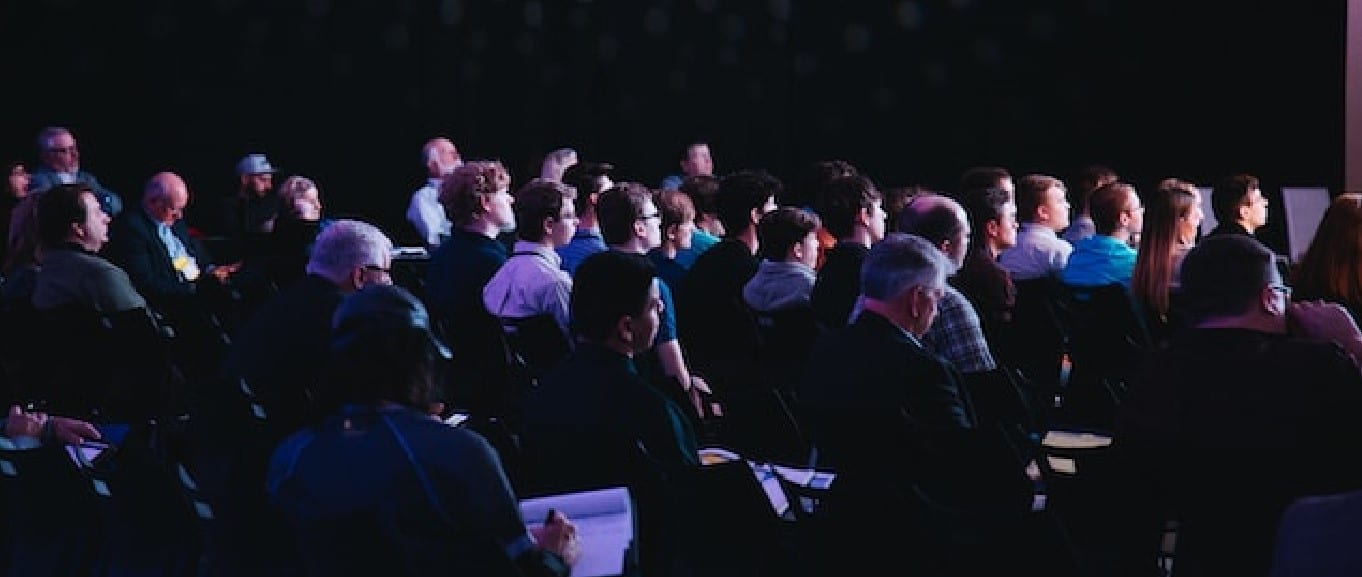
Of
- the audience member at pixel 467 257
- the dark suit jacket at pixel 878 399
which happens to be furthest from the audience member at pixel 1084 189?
the dark suit jacket at pixel 878 399

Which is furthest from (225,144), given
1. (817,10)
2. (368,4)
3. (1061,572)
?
(1061,572)

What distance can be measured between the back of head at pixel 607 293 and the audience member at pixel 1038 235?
4.05 m

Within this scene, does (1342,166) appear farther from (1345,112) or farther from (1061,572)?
(1061,572)

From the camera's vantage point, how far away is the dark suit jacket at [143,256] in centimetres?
911

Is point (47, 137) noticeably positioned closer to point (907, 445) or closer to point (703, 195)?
point (703, 195)

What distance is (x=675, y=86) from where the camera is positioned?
1428 centimetres

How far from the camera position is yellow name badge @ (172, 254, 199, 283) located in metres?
9.76

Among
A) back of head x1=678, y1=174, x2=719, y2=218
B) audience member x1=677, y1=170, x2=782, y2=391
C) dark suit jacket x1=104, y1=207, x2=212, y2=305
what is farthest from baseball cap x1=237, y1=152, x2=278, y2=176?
audience member x1=677, y1=170, x2=782, y2=391

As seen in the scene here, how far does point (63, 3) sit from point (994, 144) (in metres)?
6.54

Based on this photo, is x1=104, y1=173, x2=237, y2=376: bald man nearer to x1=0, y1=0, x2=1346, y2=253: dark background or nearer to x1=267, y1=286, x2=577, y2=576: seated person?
x1=0, y1=0, x2=1346, y2=253: dark background

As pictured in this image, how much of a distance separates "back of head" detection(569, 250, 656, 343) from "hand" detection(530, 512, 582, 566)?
0.80 m

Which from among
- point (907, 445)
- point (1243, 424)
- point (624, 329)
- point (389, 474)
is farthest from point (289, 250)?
point (389, 474)

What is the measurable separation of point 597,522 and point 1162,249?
446 centimetres

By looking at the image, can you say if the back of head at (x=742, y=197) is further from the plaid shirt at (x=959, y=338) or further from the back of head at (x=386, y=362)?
the back of head at (x=386, y=362)
